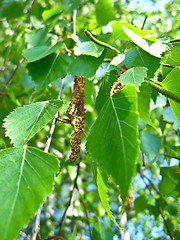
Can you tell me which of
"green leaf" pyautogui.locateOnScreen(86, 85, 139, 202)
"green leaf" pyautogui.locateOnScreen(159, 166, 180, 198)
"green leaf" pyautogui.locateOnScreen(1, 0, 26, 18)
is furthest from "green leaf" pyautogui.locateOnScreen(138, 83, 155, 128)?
"green leaf" pyautogui.locateOnScreen(1, 0, 26, 18)

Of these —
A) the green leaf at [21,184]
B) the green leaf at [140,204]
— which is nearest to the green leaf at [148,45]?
the green leaf at [21,184]

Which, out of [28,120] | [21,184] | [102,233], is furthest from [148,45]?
[102,233]

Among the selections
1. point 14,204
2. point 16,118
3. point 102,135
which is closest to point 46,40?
point 16,118

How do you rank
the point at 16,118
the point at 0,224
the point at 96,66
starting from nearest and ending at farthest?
the point at 0,224 < the point at 16,118 < the point at 96,66

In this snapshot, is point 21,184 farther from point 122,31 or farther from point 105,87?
point 122,31

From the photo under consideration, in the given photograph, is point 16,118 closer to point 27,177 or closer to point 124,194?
point 27,177

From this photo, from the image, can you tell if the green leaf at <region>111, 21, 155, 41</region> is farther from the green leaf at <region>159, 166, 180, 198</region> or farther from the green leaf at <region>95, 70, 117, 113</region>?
the green leaf at <region>159, 166, 180, 198</region>

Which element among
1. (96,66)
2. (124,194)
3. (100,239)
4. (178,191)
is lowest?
(100,239)
